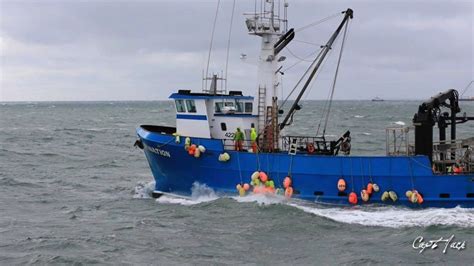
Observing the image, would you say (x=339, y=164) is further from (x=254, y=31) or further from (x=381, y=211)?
(x=254, y=31)

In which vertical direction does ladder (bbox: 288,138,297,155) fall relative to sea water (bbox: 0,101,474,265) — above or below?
above

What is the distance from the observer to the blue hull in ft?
58.6

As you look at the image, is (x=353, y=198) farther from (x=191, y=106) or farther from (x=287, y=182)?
(x=191, y=106)

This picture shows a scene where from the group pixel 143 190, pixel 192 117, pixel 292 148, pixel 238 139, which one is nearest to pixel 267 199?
pixel 292 148

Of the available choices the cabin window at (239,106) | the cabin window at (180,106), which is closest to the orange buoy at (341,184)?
the cabin window at (239,106)

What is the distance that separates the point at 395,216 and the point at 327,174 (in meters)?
2.24

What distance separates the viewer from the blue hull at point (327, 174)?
17875 mm

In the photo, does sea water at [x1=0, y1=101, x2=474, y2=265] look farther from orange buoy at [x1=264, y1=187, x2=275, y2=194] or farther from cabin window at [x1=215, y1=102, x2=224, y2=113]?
cabin window at [x1=215, y1=102, x2=224, y2=113]

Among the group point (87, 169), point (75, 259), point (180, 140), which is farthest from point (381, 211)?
point (87, 169)

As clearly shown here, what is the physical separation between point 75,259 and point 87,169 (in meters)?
17.5

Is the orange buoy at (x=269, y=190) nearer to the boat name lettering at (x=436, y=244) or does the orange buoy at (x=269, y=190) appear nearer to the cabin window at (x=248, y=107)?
the cabin window at (x=248, y=107)

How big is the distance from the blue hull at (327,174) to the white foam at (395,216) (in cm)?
22

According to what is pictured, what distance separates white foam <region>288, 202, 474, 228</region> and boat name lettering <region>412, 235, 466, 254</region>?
1.06 meters

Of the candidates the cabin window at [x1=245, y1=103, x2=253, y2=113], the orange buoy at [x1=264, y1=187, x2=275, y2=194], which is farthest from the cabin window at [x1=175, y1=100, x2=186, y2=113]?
the orange buoy at [x1=264, y1=187, x2=275, y2=194]
